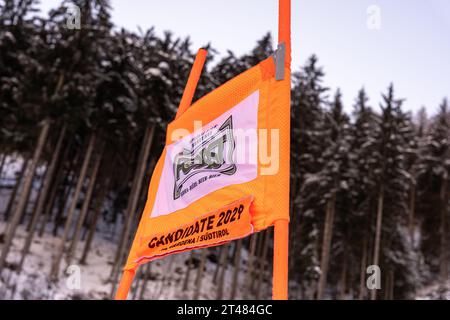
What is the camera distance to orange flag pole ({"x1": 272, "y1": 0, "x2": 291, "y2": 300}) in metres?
2.44

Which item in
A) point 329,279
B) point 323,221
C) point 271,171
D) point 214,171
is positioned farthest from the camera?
point 329,279

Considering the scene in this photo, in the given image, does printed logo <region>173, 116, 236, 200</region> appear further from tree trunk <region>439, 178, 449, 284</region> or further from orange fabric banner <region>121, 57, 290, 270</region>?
tree trunk <region>439, 178, 449, 284</region>

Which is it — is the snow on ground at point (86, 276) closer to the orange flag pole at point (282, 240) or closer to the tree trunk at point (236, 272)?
the tree trunk at point (236, 272)

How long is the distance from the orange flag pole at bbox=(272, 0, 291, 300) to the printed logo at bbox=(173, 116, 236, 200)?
724mm

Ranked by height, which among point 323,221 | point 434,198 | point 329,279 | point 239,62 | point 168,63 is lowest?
point 329,279

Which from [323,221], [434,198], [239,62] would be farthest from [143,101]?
[434,198]

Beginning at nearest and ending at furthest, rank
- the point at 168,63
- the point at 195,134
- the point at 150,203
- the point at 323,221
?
the point at 195,134 < the point at 150,203 < the point at 168,63 < the point at 323,221

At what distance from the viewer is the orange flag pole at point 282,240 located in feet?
8.00

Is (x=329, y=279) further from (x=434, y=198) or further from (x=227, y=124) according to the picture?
(x=227, y=124)

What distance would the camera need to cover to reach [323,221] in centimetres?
2847

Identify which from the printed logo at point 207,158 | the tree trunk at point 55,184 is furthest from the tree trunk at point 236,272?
the printed logo at point 207,158

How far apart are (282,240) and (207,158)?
1.25 m

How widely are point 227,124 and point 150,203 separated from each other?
134 cm

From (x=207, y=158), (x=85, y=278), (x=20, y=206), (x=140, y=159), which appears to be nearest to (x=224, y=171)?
(x=207, y=158)
